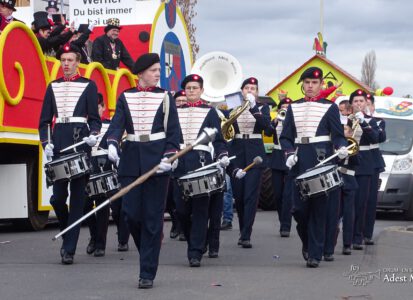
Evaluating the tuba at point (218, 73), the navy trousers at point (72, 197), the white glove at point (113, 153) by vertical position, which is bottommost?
the navy trousers at point (72, 197)

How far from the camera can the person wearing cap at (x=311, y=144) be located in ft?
33.9

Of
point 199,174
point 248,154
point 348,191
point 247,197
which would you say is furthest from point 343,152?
point 248,154

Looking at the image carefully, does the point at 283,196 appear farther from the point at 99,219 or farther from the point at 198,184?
the point at 198,184

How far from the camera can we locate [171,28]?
62.4ft

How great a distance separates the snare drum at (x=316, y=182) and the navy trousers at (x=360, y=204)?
2613mm

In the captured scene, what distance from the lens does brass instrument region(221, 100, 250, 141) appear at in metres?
12.5

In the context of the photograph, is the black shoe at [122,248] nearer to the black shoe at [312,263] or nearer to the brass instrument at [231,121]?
the brass instrument at [231,121]

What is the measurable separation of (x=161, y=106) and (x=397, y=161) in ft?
34.5

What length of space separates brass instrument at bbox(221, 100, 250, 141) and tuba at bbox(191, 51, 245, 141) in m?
5.31

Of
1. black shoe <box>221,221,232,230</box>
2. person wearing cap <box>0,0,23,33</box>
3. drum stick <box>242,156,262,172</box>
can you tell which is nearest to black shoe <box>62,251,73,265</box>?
drum stick <box>242,156,262,172</box>

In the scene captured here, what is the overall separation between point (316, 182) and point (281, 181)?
488cm

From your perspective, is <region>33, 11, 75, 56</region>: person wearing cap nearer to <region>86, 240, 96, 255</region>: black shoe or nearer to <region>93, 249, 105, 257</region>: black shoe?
<region>86, 240, 96, 255</region>: black shoe

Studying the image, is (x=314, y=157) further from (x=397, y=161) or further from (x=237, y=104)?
(x=397, y=161)

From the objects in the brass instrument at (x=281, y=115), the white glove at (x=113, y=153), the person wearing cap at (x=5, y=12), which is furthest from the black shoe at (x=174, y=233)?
the white glove at (x=113, y=153)
